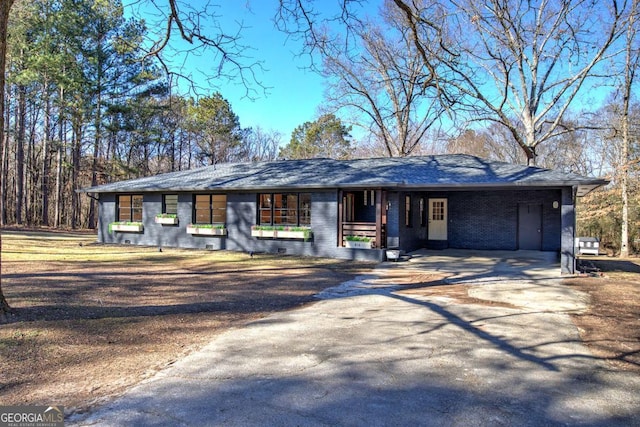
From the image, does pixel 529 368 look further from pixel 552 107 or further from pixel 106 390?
pixel 552 107

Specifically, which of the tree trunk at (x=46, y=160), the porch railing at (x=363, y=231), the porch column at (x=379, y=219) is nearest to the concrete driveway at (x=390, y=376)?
the porch column at (x=379, y=219)

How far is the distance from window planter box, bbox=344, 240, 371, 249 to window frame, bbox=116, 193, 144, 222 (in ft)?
30.7

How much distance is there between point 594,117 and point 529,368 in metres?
20.7

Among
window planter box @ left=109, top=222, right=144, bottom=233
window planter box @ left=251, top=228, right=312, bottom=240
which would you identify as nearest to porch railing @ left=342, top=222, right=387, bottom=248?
window planter box @ left=251, top=228, right=312, bottom=240

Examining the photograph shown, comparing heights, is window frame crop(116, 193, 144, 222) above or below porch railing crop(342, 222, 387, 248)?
above

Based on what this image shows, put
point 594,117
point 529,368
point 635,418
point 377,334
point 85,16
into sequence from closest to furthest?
point 635,418 < point 529,368 < point 377,334 < point 594,117 < point 85,16

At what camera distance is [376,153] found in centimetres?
3388

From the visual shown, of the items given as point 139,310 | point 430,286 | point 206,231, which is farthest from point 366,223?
point 139,310

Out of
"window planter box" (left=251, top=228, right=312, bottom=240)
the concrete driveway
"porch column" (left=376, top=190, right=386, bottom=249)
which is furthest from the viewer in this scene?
"window planter box" (left=251, top=228, right=312, bottom=240)

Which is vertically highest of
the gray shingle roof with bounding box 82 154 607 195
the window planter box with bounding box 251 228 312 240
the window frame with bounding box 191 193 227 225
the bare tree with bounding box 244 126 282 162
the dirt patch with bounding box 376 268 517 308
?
the bare tree with bounding box 244 126 282 162

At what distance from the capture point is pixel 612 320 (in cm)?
588

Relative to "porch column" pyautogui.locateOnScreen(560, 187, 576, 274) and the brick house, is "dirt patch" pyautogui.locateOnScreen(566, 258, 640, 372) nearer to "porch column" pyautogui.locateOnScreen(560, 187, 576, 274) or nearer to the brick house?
"porch column" pyautogui.locateOnScreen(560, 187, 576, 274)

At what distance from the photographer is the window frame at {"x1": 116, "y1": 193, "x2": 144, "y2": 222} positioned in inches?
695

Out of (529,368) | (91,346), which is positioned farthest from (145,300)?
(529,368)
